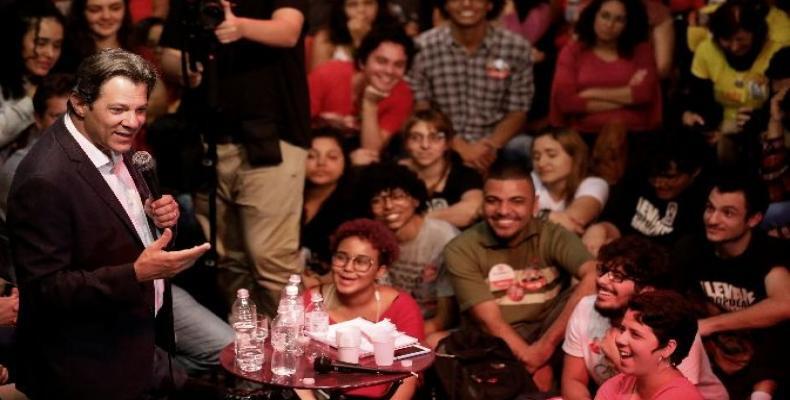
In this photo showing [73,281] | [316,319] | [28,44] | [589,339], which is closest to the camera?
[73,281]

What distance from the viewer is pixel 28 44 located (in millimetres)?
4965

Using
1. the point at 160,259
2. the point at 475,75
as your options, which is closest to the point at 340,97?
Answer: the point at 475,75

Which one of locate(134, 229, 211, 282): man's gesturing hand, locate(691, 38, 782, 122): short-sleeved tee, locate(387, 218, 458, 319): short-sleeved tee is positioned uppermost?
locate(691, 38, 782, 122): short-sleeved tee

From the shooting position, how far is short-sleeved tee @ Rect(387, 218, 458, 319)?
457 cm

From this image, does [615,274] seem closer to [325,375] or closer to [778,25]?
[325,375]

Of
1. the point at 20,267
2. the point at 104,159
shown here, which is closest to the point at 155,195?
the point at 104,159

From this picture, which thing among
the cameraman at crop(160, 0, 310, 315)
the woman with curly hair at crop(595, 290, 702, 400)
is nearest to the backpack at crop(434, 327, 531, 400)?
the woman with curly hair at crop(595, 290, 702, 400)

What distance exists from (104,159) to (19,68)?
7.72 feet

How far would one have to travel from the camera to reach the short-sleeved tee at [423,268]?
15.0 ft

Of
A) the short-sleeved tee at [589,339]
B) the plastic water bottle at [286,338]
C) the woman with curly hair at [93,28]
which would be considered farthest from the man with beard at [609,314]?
the woman with curly hair at [93,28]

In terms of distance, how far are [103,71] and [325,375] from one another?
1.14 m

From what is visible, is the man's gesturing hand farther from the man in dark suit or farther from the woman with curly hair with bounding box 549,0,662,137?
the woman with curly hair with bounding box 549,0,662,137

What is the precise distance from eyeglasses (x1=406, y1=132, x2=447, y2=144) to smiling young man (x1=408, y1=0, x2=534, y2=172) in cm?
49

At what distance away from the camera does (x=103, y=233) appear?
2.79 metres
